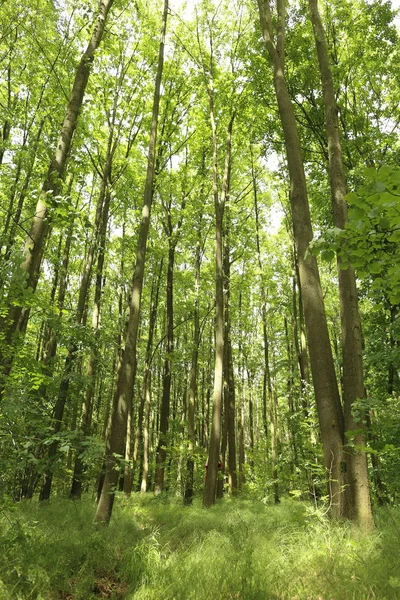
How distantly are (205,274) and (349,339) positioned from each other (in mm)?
12493

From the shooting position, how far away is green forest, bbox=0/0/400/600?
3929 millimetres

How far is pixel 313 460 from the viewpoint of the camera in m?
12.6

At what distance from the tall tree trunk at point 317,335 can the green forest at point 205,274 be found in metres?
0.03

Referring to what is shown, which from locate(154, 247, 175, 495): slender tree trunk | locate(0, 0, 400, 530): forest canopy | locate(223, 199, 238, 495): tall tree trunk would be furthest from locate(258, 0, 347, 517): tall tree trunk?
locate(223, 199, 238, 495): tall tree trunk

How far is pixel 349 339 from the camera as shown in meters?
6.02

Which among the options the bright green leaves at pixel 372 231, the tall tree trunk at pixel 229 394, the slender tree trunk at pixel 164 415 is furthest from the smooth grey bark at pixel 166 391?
the bright green leaves at pixel 372 231

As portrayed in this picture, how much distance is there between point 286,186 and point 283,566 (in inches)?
510

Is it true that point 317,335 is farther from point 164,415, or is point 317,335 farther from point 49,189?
point 164,415

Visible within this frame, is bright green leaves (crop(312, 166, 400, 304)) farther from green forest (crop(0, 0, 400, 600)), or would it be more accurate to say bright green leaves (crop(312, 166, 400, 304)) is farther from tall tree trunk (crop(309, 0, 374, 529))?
tall tree trunk (crop(309, 0, 374, 529))

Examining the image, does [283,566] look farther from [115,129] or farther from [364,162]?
[115,129]

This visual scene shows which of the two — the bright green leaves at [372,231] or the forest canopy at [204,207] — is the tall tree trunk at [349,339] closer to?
the forest canopy at [204,207]

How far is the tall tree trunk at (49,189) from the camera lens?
16.1ft

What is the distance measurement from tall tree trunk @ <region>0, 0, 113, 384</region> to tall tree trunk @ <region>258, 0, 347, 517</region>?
336cm

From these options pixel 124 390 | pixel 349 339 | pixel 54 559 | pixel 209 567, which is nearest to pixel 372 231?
pixel 349 339
